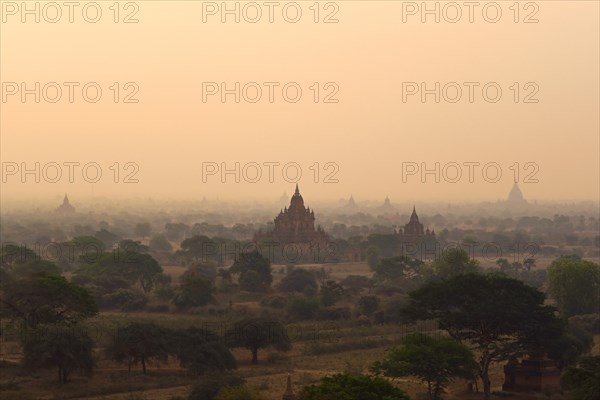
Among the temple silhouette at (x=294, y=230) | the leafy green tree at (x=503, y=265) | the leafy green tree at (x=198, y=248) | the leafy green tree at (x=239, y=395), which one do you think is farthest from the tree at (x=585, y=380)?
the leafy green tree at (x=198, y=248)

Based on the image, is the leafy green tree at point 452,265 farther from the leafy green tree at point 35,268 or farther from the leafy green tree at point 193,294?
the leafy green tree at point 35,268

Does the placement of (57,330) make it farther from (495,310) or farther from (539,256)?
(539,256)

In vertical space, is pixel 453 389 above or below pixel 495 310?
below

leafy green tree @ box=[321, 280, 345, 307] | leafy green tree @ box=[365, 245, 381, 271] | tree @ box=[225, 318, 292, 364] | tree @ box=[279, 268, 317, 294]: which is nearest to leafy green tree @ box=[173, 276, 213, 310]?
leafy green tree @ box=[321, 280, 345, 307]

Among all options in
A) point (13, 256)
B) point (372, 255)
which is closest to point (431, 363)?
point (13, 256)

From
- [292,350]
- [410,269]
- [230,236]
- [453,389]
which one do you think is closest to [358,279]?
[410,269]
